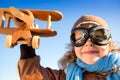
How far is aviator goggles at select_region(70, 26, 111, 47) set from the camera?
1943mm

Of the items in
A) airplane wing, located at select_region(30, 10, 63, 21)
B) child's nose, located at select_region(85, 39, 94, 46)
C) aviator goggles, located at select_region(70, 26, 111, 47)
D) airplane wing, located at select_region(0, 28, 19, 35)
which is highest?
airplane wing, located at select_region(30, 10, 63, 21)

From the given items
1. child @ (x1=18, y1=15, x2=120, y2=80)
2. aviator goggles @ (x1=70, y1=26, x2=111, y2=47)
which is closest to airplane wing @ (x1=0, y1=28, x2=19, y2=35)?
child @ (x1=18, y1=15, x2=120, y2=80)

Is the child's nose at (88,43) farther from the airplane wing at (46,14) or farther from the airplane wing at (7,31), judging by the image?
the airplane wing at (7,31)

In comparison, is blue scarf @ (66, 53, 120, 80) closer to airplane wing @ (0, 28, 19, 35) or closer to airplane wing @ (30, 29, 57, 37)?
airplane wing @ (30, 29, 57, 37)

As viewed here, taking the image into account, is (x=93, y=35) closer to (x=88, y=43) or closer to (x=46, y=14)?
(x=88, y=43)

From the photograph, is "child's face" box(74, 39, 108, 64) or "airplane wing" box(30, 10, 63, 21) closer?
"child's face" box(74, 39, 108, 64)

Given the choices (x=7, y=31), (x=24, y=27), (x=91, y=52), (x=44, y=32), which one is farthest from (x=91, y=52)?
(x=7, y=31)

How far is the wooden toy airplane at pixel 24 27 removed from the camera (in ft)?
6.28

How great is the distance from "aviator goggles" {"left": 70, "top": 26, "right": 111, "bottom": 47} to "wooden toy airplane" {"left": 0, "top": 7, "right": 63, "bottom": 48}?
5.7 inches

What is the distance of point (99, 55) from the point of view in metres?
1.94

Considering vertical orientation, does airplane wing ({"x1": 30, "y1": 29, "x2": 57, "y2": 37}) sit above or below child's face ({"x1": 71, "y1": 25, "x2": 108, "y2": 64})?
above

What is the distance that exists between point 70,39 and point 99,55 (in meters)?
0.22

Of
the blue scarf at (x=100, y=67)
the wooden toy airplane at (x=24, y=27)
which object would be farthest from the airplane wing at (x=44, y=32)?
the blue scarf at (x=100, y=67)

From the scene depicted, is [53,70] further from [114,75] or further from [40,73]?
[114,75]
